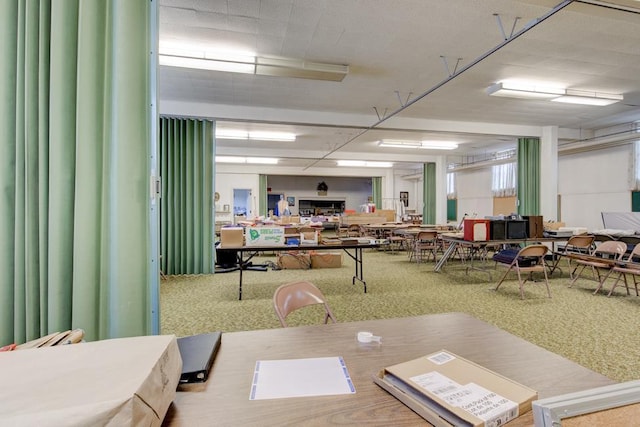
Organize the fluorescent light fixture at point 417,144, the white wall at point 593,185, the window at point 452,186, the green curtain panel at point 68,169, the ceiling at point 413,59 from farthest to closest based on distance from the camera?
the window at point 452,186, the fluorescent light fixture at point 417,144, the white wall at point 593,185, the ceiling at point 413,59, the green curtain panel at point 68,169

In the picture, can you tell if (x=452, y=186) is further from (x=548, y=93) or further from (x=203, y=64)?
(x=203, y=64)

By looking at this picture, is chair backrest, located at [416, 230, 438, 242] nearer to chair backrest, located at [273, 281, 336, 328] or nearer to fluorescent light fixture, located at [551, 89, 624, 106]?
fluorescent light fixture, located at [551, 89, 624, 106]

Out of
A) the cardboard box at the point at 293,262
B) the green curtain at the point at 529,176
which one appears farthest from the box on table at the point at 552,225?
the cardboard box at the point at 293,262

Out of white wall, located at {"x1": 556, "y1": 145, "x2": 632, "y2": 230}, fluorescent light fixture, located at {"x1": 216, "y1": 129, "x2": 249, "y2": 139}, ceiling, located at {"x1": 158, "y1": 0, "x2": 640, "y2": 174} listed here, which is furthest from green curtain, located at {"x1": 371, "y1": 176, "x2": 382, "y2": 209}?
fluorescent light fixture, located at {"x1": 216, "y1": 129, "x2": 249, "y2": 139}

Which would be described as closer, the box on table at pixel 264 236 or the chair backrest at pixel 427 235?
the box on table at pixel 264 236

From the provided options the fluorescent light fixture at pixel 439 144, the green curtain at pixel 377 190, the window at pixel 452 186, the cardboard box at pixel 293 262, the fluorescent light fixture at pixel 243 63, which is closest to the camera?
the fluorescent light fixture at pixel 243 63

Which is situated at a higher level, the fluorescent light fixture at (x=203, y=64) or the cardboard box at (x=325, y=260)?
the fluorescent light fixture at (x=203, y=64)

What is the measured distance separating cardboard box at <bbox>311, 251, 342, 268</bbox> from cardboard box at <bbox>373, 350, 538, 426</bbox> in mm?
6195

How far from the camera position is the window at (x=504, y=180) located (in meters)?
11.5

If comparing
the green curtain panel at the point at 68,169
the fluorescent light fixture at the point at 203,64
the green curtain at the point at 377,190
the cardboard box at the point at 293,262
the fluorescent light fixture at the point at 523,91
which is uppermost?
the fluorescent light fixture at the point at 523,91

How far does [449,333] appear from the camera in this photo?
60.6 inches

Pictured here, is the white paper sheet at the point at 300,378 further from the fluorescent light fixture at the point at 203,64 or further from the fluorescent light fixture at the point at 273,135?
the fluorescent light fixture at the point at 273,135

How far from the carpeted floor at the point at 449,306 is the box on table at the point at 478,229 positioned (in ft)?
2.74

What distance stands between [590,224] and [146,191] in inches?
450
